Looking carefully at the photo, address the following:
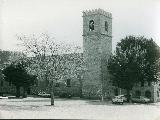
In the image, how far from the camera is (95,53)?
64688 mm

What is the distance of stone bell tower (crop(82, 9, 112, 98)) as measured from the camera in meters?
64.2

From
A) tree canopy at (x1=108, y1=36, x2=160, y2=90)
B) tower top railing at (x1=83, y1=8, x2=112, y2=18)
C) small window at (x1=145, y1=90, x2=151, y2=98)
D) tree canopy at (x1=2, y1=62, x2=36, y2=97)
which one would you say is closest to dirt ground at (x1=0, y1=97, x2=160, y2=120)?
tree canopy at (x1=108, y1=36, x2=160, y2=90)

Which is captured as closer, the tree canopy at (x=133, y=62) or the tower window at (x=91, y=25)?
the tree canopy at (x=133, y=62)

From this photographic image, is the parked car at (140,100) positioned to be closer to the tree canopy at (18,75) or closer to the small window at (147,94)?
the small window at (147,94)

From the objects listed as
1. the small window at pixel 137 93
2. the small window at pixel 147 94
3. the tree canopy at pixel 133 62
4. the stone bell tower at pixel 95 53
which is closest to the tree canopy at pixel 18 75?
the stone bell tower at pixel 95 53

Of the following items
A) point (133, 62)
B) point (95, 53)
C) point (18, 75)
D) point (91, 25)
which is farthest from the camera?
point (91, 25)

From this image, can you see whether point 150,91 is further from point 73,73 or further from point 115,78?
point 73,73

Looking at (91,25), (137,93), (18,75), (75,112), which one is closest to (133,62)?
(91,25)

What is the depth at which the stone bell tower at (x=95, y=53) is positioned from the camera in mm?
64188

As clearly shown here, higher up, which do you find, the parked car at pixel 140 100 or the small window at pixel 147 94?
the small window at pixel 147 94

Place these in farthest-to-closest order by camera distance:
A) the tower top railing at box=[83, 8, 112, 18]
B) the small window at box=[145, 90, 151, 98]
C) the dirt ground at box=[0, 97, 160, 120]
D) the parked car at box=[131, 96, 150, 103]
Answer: the small window at box=[145, 90, 151, 98] → the tower top railing at box=[83, 8, 112, 18] → the parked car at box=[131, 96, 150, 103] → the dirt ground at box=[0, 97, 160, 120]

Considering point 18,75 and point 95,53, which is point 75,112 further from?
point 95,53

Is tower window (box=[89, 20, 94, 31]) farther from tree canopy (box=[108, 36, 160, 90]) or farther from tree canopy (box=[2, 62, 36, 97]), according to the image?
tree canopy (box=[2, 62, 36, 97])

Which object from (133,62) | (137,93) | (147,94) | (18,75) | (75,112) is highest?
(133,62)
